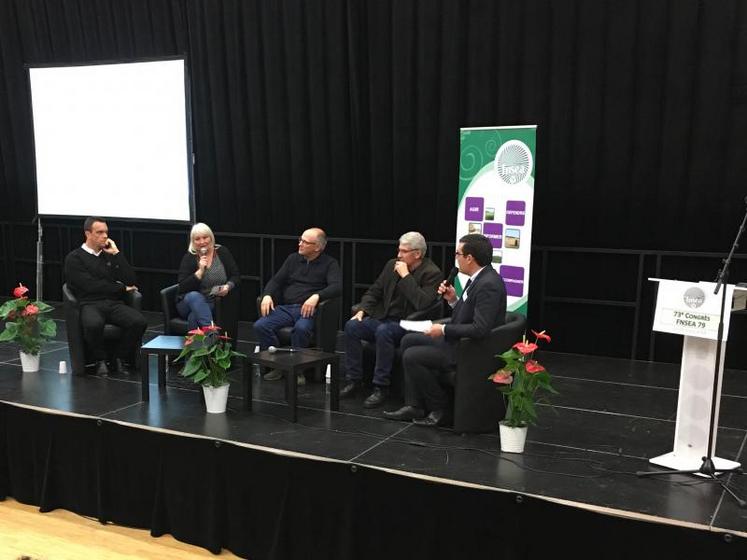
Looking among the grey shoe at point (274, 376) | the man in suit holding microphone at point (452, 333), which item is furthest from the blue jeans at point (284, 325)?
the man in suit holding microphone at point (452, 333)

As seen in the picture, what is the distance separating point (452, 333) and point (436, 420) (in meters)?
0.54

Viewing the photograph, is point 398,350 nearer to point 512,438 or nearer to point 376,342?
point 376,342

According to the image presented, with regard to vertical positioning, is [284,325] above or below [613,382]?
above

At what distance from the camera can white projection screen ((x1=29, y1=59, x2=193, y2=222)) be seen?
6.57 meters

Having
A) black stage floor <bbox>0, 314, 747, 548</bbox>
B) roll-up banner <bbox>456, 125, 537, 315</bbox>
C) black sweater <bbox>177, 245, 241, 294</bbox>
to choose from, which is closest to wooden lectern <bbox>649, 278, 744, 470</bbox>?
black stage floor <bbox>0, 314, 747, 548</bbox>

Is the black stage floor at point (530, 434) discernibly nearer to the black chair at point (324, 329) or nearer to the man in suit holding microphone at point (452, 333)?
the man in suit holding microphone at point (452, 333)

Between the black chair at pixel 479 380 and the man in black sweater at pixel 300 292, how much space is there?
1.35 meters

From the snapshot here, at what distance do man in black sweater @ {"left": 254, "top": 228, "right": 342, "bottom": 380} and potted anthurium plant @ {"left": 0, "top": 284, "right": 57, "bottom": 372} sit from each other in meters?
1.47

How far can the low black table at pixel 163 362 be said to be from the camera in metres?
4.19

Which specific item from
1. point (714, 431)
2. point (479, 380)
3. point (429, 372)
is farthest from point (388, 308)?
point (714, 431)

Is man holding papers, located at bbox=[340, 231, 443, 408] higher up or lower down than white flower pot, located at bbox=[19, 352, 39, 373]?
higher up

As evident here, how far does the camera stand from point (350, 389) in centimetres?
449

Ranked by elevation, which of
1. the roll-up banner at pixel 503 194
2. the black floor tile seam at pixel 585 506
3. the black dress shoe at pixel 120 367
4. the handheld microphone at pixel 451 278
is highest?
the roll-up banner at pixel 503 194

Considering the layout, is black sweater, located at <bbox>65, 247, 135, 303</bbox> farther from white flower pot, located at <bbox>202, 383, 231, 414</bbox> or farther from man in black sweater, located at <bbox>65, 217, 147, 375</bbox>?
white flower pot, located at <bbox>202, 383, 231, 414</bbox>
